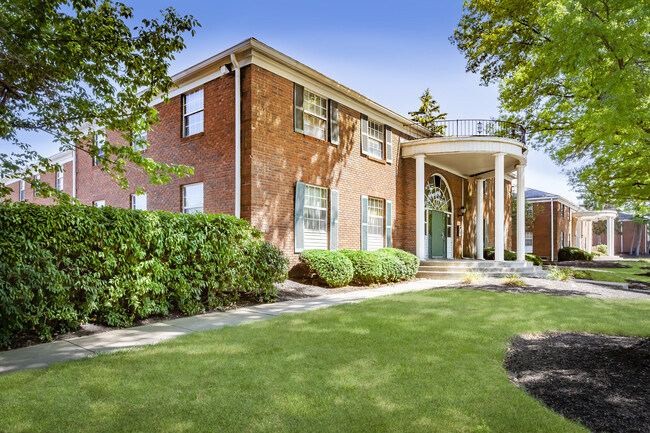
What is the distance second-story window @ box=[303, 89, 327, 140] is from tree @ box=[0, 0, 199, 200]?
190 inches

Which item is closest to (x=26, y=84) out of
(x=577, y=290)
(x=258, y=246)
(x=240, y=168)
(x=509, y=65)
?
(x=240, y=168)

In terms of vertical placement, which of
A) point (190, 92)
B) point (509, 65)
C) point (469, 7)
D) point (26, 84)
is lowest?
point (26, 84)

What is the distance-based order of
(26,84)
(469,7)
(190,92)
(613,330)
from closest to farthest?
(613,330), (26,84), (190,92), (469,7)

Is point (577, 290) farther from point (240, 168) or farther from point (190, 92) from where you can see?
point (190, 92)

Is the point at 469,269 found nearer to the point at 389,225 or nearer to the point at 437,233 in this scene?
the point at 389,225

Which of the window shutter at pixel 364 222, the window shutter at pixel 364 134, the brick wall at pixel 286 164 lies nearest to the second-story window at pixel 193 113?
the brick wall at pixel 286 164

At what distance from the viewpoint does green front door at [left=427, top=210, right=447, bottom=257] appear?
17.6 m

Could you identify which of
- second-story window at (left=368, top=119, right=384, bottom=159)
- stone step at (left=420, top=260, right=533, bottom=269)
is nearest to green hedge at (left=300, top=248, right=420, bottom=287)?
stone step at (left=420, top=260, right=533, bottom=269)

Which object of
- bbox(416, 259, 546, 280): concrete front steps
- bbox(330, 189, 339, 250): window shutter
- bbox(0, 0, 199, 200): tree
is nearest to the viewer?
bbox(0, 0, 199, 200): tree

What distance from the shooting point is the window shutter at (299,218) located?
36.3ft

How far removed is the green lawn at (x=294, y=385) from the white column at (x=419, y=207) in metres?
9.30

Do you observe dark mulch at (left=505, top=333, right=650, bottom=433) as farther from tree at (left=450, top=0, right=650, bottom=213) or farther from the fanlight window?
the fanlight window

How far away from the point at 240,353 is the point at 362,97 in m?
11.0

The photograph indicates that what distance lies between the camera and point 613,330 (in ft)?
18.9
